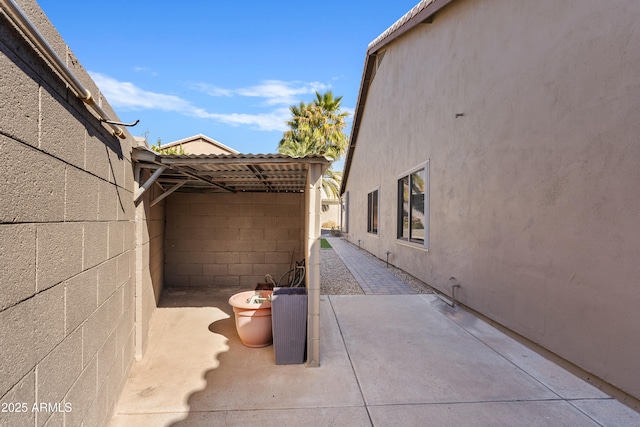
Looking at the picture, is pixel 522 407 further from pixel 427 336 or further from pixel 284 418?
pixel 284 418

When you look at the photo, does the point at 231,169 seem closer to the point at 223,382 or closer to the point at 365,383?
the point at 223,382

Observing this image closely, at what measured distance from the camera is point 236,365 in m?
3.73

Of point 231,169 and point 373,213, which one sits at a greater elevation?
point 231,169

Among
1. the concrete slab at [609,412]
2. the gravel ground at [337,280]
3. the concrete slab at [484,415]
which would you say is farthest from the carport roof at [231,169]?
the concrete slab at [609,412]

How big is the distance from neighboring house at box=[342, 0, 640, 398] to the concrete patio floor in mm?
459

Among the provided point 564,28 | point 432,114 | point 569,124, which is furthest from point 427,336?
point 432,114

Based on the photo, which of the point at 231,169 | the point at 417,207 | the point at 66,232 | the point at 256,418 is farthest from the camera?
the point at 417,207

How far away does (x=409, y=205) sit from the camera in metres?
8.35

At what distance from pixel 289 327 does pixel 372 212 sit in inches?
359

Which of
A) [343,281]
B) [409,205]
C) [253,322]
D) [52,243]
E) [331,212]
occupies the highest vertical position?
[331,212]

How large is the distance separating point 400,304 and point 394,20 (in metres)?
7.65

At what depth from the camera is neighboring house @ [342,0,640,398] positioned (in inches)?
117

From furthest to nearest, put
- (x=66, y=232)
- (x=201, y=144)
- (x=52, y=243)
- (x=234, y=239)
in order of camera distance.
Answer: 1. (x=201, y=144)
2. (x=234, y=239)
3. (x=66, y=232)
4. (x=52, y=243)

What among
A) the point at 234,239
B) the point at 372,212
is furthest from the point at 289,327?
the point at 372,212
